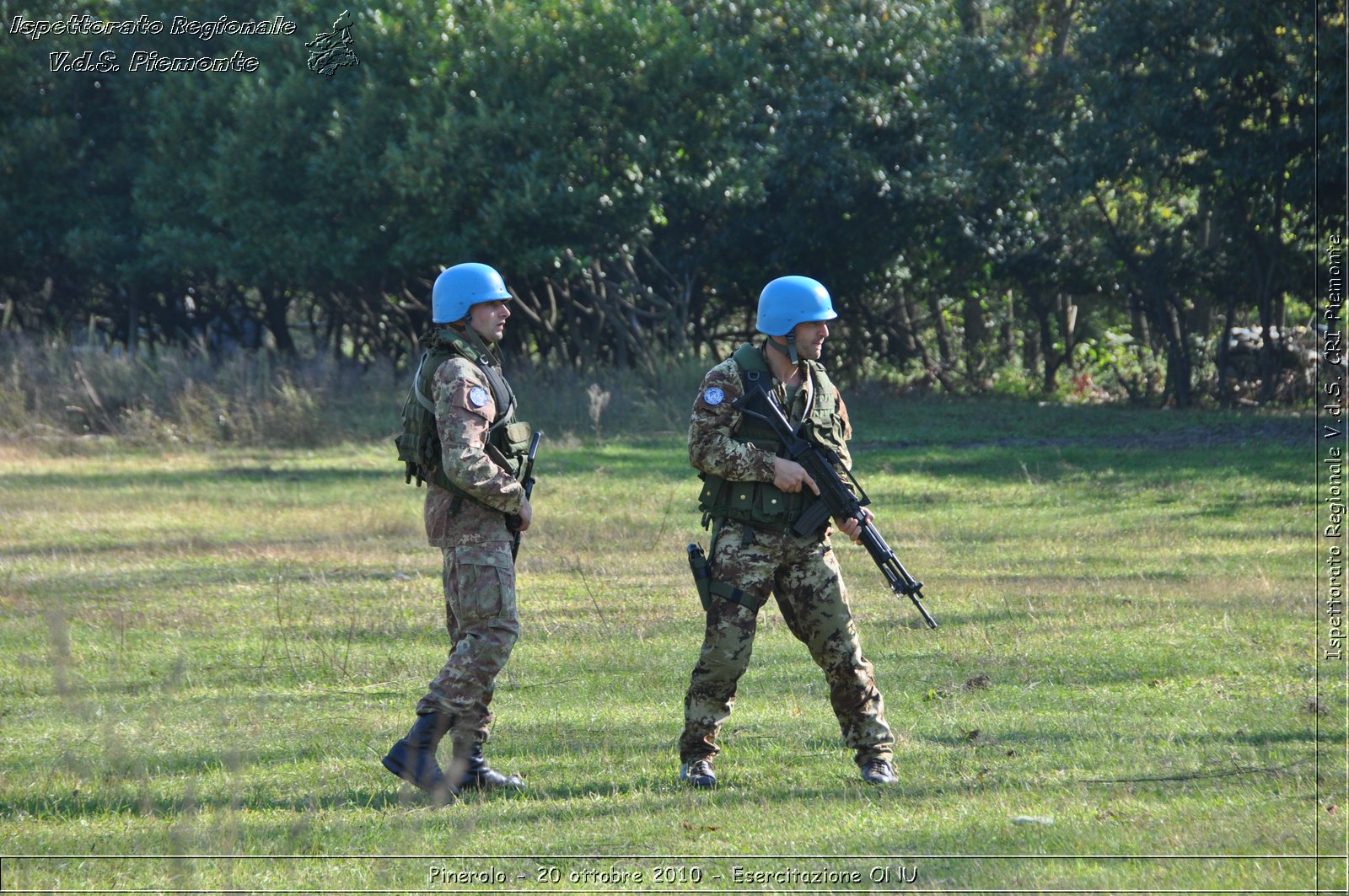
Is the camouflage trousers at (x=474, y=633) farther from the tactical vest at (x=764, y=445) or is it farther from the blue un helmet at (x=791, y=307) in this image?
the blue un helmet at (x=791, y=307)

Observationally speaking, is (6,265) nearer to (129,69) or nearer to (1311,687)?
(129,69)

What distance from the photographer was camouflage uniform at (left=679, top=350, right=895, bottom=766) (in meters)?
5.44

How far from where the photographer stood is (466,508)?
5.48m

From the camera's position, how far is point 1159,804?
5266 millimetres

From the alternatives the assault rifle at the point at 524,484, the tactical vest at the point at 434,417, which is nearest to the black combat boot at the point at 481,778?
the assault rifle at the point at 524,484

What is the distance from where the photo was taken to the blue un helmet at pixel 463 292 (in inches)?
218

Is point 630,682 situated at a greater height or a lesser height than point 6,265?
lesser

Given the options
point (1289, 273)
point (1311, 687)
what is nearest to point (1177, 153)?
point (1289, 273)

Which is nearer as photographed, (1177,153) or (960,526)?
(960,526)

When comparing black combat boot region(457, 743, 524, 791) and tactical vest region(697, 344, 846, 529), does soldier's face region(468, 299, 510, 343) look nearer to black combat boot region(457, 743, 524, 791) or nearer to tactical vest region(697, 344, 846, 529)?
tactical vest region(697, 344, 846, 529)

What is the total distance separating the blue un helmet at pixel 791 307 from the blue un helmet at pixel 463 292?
1.01m

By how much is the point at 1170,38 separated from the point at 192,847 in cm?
1684

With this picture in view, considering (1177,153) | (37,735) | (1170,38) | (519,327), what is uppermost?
(1170,38)

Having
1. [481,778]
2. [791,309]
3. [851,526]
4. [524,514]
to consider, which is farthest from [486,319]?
[481,778]
